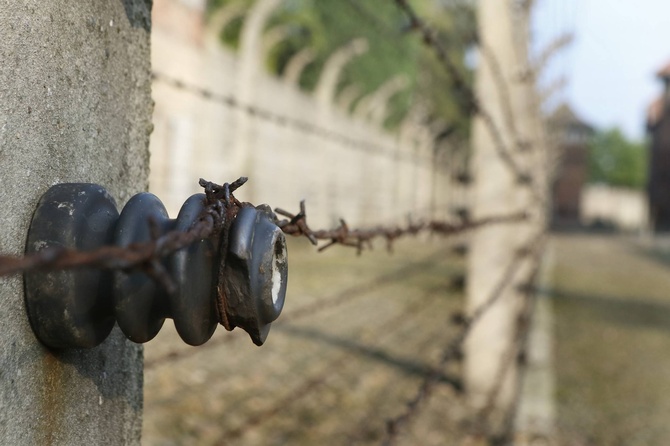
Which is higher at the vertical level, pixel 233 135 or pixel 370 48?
pixel 370 48

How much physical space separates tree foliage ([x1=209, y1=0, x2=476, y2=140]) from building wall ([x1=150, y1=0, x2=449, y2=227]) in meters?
1.63

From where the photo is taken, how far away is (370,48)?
17.7 meters

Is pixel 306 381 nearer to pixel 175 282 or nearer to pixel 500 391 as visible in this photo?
pixel 500 391

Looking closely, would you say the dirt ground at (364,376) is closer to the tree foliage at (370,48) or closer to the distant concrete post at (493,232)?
the distant concrete post at (493,232)

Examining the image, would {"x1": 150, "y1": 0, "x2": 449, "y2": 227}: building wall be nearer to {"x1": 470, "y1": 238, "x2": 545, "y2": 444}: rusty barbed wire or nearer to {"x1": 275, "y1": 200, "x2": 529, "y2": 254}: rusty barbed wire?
{"x1": 470, "y1": 238, "x2": 545, "y2": 444}: rusty barbed wire

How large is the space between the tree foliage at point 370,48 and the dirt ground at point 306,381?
649cm

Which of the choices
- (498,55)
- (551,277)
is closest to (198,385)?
(498,55)

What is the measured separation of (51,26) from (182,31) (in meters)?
9.76

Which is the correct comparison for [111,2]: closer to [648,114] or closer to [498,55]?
[498,55]

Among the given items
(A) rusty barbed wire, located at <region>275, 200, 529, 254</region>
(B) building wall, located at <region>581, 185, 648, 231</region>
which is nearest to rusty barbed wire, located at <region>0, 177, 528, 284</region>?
(A) rusty barbed wire, located at <region>275, 200, 529, 254</region>

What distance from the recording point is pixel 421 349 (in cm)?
557

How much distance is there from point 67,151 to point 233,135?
912 centimetres

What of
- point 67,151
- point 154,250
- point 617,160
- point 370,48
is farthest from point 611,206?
point 154,250

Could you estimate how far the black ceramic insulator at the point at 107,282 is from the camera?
24.5 inches
